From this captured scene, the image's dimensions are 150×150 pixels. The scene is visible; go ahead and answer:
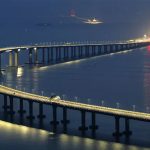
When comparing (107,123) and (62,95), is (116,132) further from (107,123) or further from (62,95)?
(62,95)

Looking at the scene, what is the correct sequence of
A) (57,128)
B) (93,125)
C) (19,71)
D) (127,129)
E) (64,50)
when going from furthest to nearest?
(64,50) < (19,71) < (57,128) < (93,125) < (127,129)

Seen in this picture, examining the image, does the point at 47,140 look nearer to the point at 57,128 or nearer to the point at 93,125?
the point at 57,128

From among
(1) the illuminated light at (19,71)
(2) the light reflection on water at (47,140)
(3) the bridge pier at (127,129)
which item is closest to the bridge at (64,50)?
(1) the illuminated light at (19,71)

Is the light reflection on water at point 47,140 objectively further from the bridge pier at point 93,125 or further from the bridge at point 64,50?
the bridge at point 64,50

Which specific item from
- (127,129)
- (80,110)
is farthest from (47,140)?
(127,129)

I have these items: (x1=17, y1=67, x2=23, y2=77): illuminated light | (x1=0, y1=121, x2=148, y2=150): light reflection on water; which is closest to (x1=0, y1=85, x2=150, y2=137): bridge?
(x1=0, y1=121, x2=148, y2=150): light reflection on water
